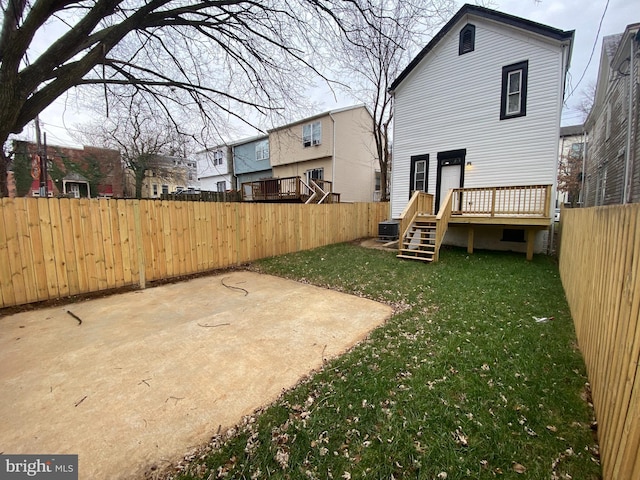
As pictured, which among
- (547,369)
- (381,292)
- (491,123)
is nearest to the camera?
(547,369)

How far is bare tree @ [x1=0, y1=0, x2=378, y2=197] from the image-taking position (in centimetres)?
449

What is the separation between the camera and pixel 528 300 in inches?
189

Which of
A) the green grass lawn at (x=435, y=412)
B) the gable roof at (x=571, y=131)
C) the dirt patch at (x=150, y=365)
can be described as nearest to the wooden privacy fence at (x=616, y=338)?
the green grass lawn at (x=435, y=412)

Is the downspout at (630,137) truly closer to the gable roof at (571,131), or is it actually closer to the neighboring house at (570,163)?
the neighboring house at (570,163)

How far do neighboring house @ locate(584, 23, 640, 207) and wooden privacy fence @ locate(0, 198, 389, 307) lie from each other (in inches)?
367

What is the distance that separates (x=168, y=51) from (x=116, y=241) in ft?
16.4

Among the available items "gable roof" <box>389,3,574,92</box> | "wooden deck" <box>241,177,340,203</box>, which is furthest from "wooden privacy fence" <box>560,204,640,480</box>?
"wooden deck" <box>241,177,340,203</box>

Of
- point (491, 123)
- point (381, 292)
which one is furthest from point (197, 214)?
point (491, 123)

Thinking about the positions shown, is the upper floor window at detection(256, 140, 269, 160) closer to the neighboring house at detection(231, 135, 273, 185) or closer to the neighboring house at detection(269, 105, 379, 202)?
the neighboring house at detection(231, 135, 273, 185)

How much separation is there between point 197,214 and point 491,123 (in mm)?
9953

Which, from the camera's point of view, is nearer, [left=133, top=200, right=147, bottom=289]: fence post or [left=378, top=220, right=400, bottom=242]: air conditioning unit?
[left=133, top=200, right=147, bottom=289]: fence post

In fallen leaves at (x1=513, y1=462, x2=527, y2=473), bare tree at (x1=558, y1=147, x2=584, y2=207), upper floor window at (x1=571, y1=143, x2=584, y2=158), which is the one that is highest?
upper floor window at (x1=571, y1=143, x2=584, y2=158)

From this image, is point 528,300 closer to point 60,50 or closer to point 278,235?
point 278,235
